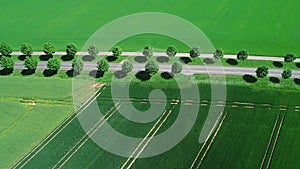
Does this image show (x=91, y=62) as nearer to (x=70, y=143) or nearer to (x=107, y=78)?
(x=107, y=78)

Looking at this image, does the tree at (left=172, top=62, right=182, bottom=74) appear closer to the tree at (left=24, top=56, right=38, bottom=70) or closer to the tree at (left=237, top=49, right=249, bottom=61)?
the tree at (left=237, top=49, right=249, bottom=61)

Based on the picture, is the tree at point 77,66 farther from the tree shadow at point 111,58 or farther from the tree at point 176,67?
the tree at point 176,67

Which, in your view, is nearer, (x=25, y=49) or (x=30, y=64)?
(x=30, y=64)

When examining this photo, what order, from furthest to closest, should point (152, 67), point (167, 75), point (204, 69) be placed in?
point (204, 69) → point (167, 75) → point (152, 67)

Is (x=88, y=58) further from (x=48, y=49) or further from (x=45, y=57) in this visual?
(x=45, y=57)

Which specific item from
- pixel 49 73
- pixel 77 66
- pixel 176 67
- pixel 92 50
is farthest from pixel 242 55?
pixel 49 73
